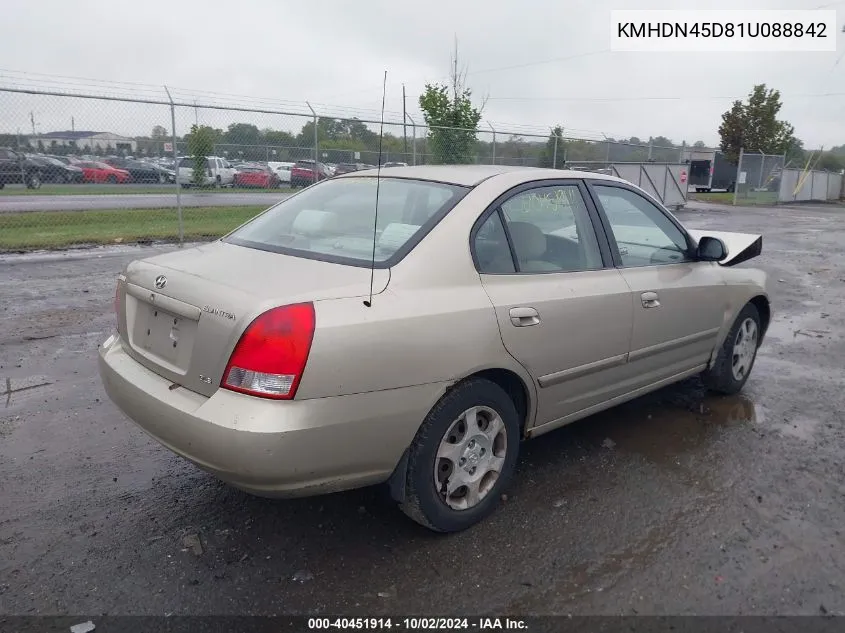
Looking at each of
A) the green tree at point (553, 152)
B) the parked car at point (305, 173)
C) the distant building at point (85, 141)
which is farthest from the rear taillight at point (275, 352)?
the green tree at point (553, 152)

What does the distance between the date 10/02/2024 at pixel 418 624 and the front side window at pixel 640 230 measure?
212 cm

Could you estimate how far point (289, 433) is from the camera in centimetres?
241

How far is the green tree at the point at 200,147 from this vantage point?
12.0 meters

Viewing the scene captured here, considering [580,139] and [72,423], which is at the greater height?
[580,139]

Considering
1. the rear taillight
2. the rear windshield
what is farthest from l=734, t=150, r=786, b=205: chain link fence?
the rear taillight

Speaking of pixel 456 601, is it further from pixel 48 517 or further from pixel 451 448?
pixel 48 517

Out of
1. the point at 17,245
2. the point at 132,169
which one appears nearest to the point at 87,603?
the point at 17,245

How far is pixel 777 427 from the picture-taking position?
434cm

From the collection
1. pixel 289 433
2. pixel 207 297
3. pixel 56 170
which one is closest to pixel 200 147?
pixel 56 170

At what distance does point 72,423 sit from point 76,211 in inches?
447

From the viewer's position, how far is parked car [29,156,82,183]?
37.7ft

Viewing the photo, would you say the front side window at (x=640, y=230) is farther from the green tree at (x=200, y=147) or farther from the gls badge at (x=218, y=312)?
the green tree at (x=200, y=147)

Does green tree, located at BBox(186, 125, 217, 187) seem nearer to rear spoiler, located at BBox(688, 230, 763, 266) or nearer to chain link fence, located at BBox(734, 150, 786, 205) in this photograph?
rear spoiler, located at BBox(688, 230, 763, 266)

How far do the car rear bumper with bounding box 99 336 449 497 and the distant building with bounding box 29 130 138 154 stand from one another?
9.78 meters
